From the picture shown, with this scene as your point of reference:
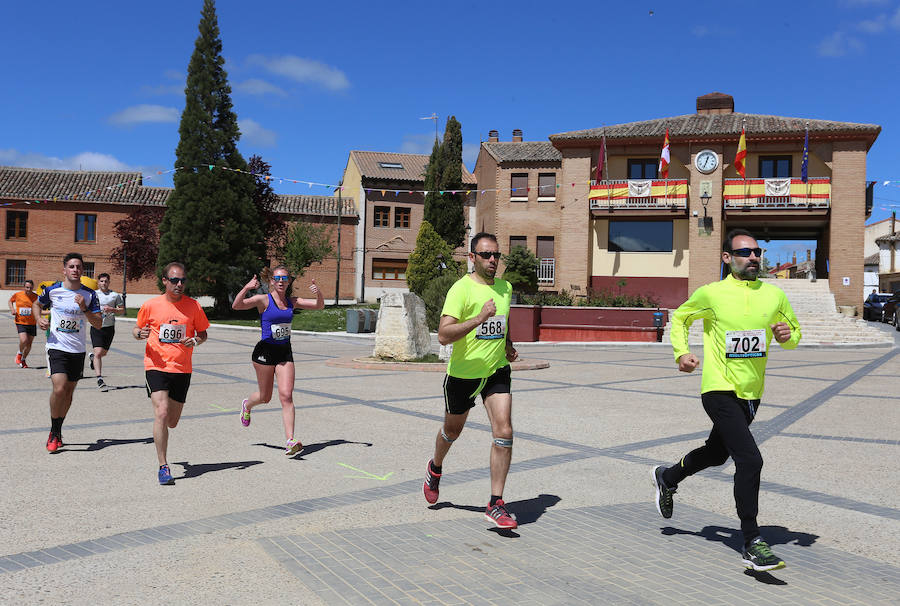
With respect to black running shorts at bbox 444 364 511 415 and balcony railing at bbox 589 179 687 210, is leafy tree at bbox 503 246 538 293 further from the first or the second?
black running shorts at bbox 444 364 511 415

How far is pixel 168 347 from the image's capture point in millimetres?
5980

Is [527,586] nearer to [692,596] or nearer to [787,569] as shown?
[692,596]

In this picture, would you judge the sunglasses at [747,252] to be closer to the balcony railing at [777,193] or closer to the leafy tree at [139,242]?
the balcony railing at [777,193]

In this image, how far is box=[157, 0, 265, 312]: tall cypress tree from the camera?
125ft

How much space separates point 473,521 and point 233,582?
5.40ft

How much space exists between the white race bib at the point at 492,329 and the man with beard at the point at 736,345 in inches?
41.9

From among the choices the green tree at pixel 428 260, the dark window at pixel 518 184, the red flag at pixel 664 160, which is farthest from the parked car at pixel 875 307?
the green tree at pixel 428 260

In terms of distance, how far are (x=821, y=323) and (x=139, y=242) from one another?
1386 inches

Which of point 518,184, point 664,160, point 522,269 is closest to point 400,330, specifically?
point 522,269

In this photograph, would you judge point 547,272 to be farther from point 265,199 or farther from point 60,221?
point 60,221

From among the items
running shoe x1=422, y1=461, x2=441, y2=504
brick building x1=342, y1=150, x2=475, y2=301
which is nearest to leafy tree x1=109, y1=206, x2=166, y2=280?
brick building x1=342, y1=150, x2=475, y2=301

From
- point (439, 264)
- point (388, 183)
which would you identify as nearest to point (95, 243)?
point (388, 183)

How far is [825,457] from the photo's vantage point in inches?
273

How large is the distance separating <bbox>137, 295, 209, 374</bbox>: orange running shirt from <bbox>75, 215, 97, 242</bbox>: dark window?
156ft
